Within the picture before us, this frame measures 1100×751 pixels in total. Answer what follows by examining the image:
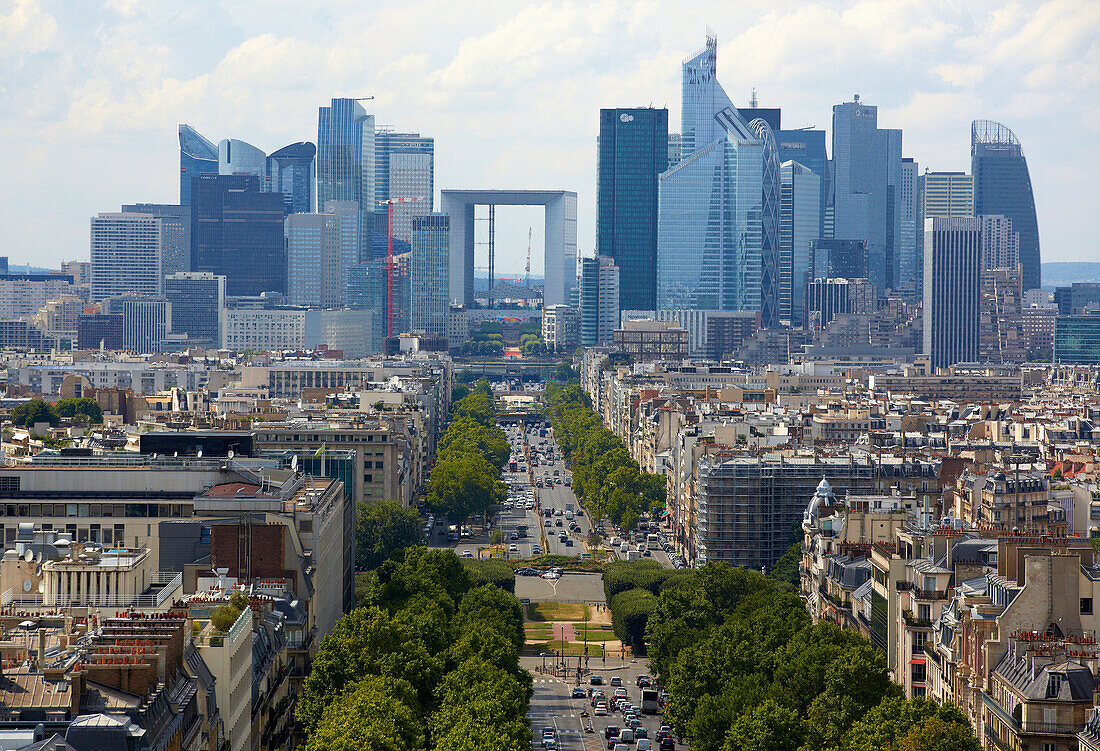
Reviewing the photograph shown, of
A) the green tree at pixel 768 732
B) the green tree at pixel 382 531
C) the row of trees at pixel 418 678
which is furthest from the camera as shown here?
the green tree at pixel 382 531

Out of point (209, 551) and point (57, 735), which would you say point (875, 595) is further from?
point (57, 735)

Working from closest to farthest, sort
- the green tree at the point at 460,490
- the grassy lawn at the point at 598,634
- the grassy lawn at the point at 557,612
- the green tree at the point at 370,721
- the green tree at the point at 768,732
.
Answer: the green tree at the point at 370,721 → the green tree at the point at 768,732 → the grassy lawn at the point at 598,634 → the grassy lawn at the point at 557,612 → the green tree at the point at 460,490

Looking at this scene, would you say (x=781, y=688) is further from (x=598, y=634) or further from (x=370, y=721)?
(x=598, y=634)

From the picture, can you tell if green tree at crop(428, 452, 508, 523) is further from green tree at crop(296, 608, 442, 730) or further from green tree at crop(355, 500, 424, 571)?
green tree at crop(296, 608, 442, 730)

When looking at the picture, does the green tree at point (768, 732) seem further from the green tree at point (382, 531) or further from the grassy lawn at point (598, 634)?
the green tree at point (382, 531)

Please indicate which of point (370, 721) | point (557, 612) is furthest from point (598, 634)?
point (370, 721)

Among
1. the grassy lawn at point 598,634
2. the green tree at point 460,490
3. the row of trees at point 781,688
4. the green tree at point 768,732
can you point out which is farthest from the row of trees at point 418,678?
the green tree at point 460,490

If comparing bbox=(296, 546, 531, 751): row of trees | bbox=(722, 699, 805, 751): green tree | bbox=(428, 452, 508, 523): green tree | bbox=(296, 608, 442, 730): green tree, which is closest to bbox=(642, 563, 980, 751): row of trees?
bbox=(722, 699, 805, 751): green tree

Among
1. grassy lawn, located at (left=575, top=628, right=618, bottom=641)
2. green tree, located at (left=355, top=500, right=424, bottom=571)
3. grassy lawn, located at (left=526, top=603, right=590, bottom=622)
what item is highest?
green tree, located at (left=355, top=500, right=424, bottom=571)
